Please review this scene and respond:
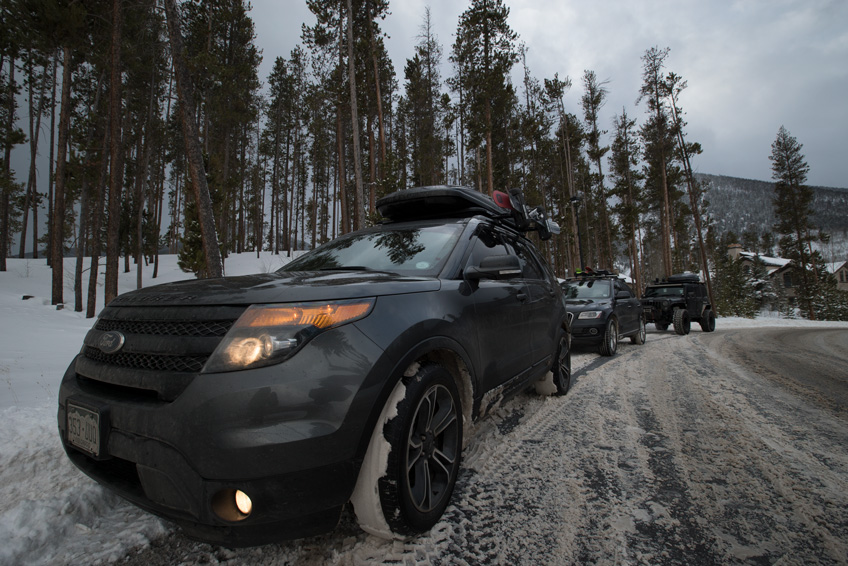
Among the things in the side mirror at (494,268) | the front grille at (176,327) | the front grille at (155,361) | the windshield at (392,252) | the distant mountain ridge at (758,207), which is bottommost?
the front grille at (155,361)

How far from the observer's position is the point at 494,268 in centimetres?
227

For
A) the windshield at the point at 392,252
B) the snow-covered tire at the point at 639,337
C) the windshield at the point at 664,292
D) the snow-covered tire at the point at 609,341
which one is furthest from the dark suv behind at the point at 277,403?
the windshield at the point at 664,292

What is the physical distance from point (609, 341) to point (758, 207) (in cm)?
19544

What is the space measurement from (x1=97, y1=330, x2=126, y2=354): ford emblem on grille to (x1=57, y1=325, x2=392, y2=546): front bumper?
261 mm

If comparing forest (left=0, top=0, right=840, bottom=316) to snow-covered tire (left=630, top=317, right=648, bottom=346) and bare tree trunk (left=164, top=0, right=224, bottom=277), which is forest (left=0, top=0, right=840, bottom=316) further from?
snow-covered tire (left=630, top=317, right=648, bottom=346)

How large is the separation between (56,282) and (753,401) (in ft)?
73.8

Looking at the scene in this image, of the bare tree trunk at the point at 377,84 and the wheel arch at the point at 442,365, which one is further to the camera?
the bare tree trunk at the point at 377,84

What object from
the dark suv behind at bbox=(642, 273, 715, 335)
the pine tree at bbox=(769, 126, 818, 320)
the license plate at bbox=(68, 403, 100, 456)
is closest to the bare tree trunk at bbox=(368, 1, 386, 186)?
the dark suv behind at bbox=(642, 273, 715, 335)

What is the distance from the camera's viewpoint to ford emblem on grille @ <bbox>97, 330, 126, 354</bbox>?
5.25 ft

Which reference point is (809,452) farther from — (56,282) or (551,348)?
(56,282)

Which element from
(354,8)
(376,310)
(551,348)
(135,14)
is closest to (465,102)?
(354,8)

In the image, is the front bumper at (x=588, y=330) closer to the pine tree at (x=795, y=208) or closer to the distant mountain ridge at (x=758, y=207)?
the pine tree at (x=795, y=208)

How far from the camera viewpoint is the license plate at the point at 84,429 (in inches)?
57.1

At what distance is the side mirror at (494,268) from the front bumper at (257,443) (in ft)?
3.55
